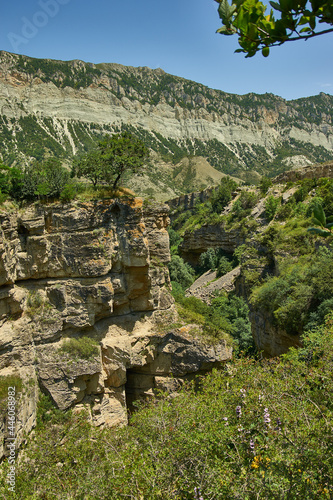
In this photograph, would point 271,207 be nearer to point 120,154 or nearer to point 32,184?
point 120,154

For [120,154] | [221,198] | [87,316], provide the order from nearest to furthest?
[87,316] < [120,154] < [221,198]

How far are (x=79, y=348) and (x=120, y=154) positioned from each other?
1290 centimetres

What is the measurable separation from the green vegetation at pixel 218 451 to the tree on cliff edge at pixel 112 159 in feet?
47.4

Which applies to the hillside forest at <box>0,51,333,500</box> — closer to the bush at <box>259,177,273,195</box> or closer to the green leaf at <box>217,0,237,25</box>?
the green leaf at <box>217,0,237,25</box>

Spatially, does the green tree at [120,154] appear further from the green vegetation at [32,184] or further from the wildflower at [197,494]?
the wildflower at [197,494]

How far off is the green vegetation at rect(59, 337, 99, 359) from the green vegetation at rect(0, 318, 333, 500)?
3.99m

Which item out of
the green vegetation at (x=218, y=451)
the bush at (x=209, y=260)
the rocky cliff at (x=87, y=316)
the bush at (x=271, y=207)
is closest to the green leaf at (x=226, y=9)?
the green vegetation at (x=218, y=451)

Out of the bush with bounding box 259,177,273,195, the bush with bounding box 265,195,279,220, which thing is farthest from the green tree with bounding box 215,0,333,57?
the bush with bounding box 259,177,273,195

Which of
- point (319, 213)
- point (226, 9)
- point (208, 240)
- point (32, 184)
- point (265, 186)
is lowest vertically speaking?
point (208, 240)

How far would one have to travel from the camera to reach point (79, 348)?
1822 centimetres

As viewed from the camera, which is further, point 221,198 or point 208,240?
point 221,198

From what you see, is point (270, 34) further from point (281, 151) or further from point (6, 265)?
point (281, 151)

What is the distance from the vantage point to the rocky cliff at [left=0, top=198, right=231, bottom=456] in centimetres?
1695

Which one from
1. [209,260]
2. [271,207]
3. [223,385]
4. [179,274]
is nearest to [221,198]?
[209,260]
